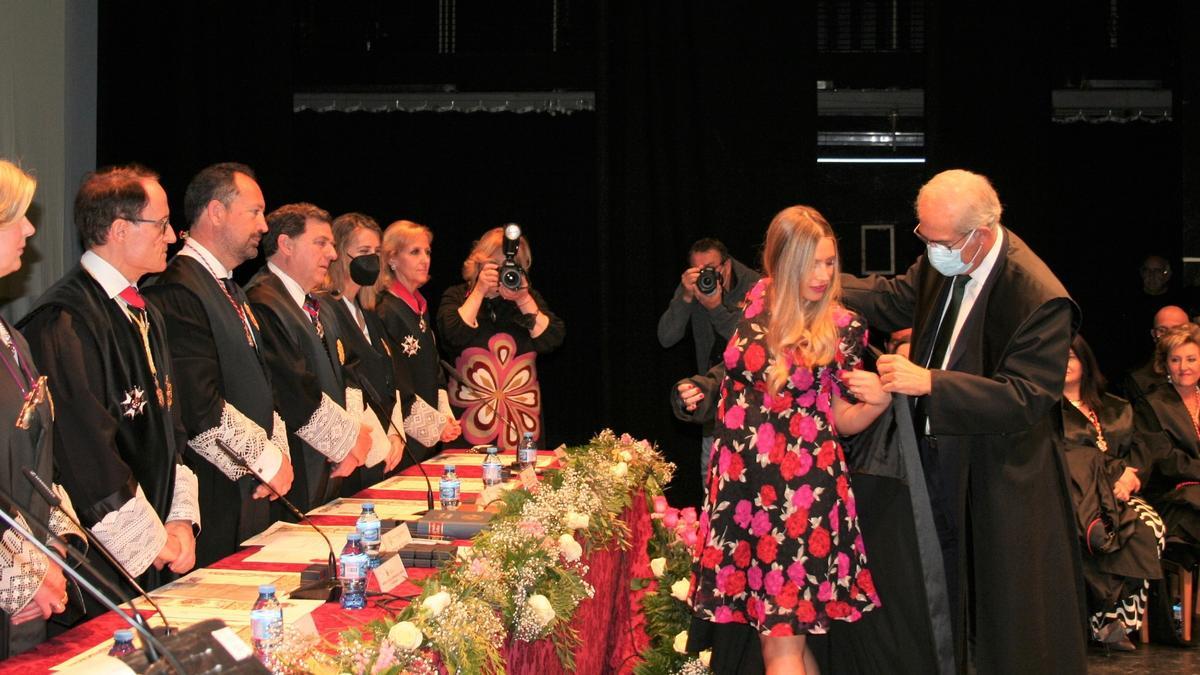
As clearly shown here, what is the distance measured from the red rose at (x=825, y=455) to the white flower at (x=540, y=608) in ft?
2.81

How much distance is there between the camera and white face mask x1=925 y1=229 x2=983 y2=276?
111 inches

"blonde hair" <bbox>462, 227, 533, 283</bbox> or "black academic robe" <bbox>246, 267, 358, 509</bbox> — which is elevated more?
"blonde hair" <bbox>462, 227, 533, 283</bbox>

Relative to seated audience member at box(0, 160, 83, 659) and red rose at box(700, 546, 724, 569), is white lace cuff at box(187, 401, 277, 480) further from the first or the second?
red rose at box(700, 546, 724, 569)

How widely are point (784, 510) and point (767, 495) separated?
0.17ft

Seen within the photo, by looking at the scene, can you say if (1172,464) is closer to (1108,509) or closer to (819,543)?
(1108,509)

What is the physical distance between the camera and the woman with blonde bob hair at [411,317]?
176 inches

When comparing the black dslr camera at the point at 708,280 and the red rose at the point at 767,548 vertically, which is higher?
the black dslr camera at the point at 708,280

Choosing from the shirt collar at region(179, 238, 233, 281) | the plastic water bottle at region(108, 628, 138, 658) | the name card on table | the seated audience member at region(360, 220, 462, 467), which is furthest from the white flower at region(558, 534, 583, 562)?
the seated audience member at region(360, 220, 462, 467)

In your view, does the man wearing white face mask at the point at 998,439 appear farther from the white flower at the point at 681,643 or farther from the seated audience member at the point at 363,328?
the seated audience member at the point at 363,328

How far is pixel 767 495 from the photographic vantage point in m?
2.78

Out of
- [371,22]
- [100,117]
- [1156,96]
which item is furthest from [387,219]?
[1156,96]

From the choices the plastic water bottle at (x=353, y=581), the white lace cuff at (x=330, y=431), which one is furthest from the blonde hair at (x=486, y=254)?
the plastic water bottle at (x=353, y=581)

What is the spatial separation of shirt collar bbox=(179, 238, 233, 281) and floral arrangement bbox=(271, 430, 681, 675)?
1.01 m

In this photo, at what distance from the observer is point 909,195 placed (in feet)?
22.5
